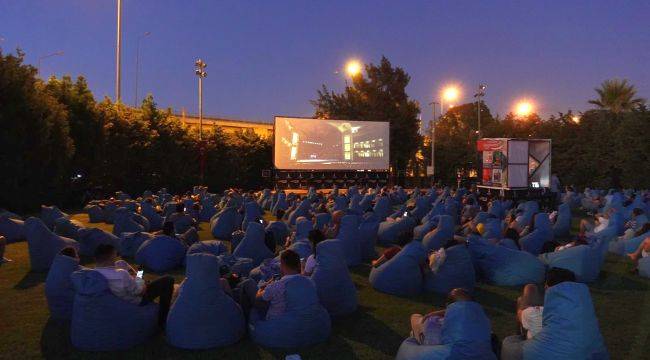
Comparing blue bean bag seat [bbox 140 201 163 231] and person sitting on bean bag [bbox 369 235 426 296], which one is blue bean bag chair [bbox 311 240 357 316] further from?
blue bean bag seat [bbox 140 201 163 231]

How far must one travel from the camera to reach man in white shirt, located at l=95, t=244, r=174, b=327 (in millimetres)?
5875

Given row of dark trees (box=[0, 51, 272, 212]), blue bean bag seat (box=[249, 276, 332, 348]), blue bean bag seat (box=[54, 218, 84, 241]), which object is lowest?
blue bean bag seat (box=[249, 276, 332, 348])

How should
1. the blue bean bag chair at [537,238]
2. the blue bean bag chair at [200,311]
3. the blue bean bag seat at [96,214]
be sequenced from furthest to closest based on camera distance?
1. the blue bean bag seat at [96,214]
2. the blue bean bag chair at [537,238]
3. the blue bean bag chair at [200,311]

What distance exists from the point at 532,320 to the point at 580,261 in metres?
4.36

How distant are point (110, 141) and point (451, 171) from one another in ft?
97.9

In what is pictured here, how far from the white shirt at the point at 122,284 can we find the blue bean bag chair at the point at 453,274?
4.33 meters

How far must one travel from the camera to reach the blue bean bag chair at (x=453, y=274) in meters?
8.21

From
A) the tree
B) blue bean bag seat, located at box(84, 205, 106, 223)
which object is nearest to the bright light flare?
the tree

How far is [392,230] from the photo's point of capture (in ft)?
42.3

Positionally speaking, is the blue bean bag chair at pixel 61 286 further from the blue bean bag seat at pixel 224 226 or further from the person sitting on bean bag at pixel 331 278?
the blue bean bag seat at pixel 224 226

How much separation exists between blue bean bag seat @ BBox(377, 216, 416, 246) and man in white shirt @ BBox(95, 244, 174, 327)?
23.6 feet

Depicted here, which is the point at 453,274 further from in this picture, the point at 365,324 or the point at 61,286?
the point at 61,286

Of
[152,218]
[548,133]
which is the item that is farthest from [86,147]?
[548,133]

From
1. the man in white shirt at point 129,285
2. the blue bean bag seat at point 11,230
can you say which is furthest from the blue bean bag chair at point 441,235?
the blue bean bag seat at point 11,230
